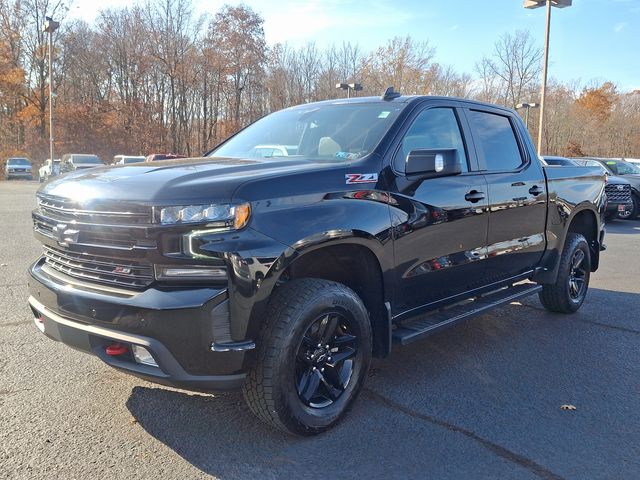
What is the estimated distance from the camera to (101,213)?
2797 mm

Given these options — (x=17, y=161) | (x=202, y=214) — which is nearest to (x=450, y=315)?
(x=202, y=214)

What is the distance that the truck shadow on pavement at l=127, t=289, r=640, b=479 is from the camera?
9.23ft

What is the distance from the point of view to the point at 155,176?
297 cm

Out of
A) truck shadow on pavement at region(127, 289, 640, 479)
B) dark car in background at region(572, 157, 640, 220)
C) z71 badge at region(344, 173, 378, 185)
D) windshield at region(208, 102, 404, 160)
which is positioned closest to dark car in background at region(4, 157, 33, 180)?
dark car in background at region(572, 157, 640, 220)

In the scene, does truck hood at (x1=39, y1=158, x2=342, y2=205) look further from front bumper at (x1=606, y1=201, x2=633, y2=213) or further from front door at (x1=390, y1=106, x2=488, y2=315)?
front bumper at (x1=606, y1=201, x2=633, y2=213)

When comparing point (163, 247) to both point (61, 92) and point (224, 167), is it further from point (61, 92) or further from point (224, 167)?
point (61, 92)

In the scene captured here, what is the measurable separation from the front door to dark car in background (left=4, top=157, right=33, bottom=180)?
41.6 m

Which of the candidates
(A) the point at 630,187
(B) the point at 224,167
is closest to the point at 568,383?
(B) the point at 224,167

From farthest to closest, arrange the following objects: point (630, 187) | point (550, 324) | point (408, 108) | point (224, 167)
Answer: point (630, 187)
point (550, 324)
point (408, 108)
point (224, 167)

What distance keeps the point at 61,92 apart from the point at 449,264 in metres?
54.7

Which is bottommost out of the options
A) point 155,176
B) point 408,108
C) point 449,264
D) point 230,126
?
point 449,264

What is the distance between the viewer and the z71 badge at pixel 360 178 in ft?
10.6

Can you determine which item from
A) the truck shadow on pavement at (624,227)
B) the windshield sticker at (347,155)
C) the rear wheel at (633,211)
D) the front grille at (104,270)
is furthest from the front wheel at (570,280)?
the rear wheel at (633,211)

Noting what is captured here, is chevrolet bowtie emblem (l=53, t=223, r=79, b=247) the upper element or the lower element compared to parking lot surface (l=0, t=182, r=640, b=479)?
upper
